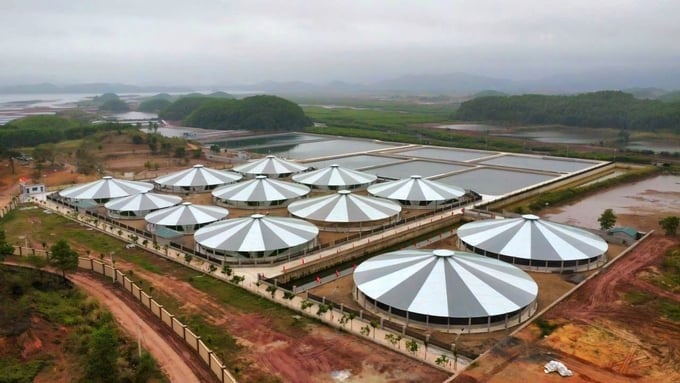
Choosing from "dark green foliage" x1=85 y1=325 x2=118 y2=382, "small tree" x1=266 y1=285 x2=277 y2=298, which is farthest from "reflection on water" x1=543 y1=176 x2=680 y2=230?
"dark green foliage" x1=85 y1=325 x2=118 y2=382

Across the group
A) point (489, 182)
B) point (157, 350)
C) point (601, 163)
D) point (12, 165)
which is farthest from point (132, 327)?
point (601, 163)

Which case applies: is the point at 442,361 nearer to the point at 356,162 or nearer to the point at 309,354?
the point at 309,354

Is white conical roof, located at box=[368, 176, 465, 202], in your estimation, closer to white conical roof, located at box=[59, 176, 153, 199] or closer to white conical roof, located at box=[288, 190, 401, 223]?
white conical roof, located at box=[288, 190, 401, 223]

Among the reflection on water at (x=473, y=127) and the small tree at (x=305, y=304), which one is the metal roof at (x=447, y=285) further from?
the reflection on water at (x=473, y=127)

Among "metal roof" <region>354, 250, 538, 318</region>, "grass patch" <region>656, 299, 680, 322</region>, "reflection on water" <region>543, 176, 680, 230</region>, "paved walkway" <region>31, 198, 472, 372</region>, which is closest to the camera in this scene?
"paved walkway" <region>31, 198, 472, 372</region>

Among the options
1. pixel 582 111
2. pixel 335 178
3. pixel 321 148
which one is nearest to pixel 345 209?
pixel 335 178

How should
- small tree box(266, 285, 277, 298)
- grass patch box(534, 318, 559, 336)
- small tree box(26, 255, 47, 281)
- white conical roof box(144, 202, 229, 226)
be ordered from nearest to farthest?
grass patch box(534, 318, 559, 336), small tree box(266, 285, 277, 298), small tree box(26, 255, 47, 281), white conical roof box(144, 202, 229, 226)

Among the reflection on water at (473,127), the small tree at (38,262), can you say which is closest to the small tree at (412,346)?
the small tree at (38,262)
